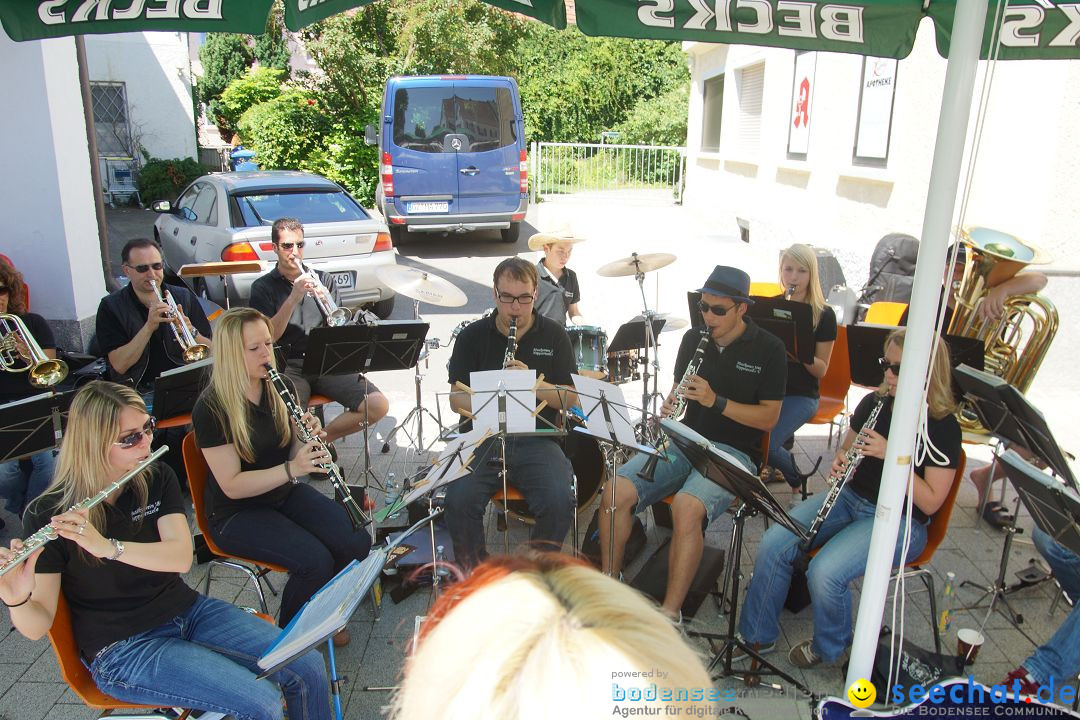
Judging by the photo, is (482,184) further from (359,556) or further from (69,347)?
(359,556)

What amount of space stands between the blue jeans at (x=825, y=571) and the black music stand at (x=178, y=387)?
2827mm

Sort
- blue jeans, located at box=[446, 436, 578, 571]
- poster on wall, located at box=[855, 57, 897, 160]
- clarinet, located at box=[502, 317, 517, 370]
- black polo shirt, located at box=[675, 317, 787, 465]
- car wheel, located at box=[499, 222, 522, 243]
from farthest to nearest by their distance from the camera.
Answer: car wheel, located at box=[499, 222, 522, 243]
poster on wall, located at box=[855, 57, 897, 160]
clarinet, located at box=[502, 317, 517, 370]
black polo shirt, located at box=[675, 317, 787, 465]
blue jeans, located at box=[446, 436, 578, 571]

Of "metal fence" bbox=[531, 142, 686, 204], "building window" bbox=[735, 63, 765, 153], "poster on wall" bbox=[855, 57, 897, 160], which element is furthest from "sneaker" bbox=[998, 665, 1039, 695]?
"metal fence" bbox=[531, 142, 686, 204]

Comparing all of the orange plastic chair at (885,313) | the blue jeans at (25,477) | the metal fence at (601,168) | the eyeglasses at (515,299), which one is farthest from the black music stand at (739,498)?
the metal fence at (601,168)

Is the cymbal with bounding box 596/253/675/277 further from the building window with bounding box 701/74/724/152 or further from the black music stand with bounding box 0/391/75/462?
the building window with bounding box 701/74/724/152

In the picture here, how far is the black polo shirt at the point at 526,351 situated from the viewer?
417cm

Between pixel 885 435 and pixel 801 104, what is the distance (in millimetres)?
8681

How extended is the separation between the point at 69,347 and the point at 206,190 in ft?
11.9

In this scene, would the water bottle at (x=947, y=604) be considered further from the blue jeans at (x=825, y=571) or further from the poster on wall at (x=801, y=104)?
the poster on wall at (x=801, y=104)

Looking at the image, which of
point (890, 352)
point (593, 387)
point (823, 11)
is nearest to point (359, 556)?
point (593, 387)

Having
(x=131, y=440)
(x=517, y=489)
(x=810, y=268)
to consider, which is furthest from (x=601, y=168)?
(x=131, y=440)

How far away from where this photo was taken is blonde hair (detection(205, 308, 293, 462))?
10.7 ft

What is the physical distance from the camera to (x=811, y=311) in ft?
15.1

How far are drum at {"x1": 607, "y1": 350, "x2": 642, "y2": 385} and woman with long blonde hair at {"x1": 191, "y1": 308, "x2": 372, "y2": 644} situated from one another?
2.34 meters
